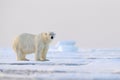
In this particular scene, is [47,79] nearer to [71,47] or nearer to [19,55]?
[19,55]

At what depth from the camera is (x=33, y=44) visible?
2939 millimetres

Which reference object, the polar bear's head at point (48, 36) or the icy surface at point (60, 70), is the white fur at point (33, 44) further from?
the icy surface at point (60, 70)

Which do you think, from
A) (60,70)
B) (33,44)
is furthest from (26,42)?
(60,70)

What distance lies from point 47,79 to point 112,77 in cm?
23

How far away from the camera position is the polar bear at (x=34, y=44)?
113 inches

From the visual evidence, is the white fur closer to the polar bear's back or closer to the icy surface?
the polar bear's back

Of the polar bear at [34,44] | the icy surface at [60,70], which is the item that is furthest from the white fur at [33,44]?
the icy surface at [60,70]

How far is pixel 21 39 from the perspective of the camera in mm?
2975

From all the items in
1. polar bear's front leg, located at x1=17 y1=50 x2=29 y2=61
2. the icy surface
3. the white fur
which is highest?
the white fur

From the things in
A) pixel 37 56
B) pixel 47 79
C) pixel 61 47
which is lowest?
pixel 47 79

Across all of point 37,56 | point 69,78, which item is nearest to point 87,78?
point 69,78

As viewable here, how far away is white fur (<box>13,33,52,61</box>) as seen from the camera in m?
2.88

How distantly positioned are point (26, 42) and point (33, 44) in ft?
0.19

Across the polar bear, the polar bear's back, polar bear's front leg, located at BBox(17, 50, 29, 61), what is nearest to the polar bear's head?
the polar bear
